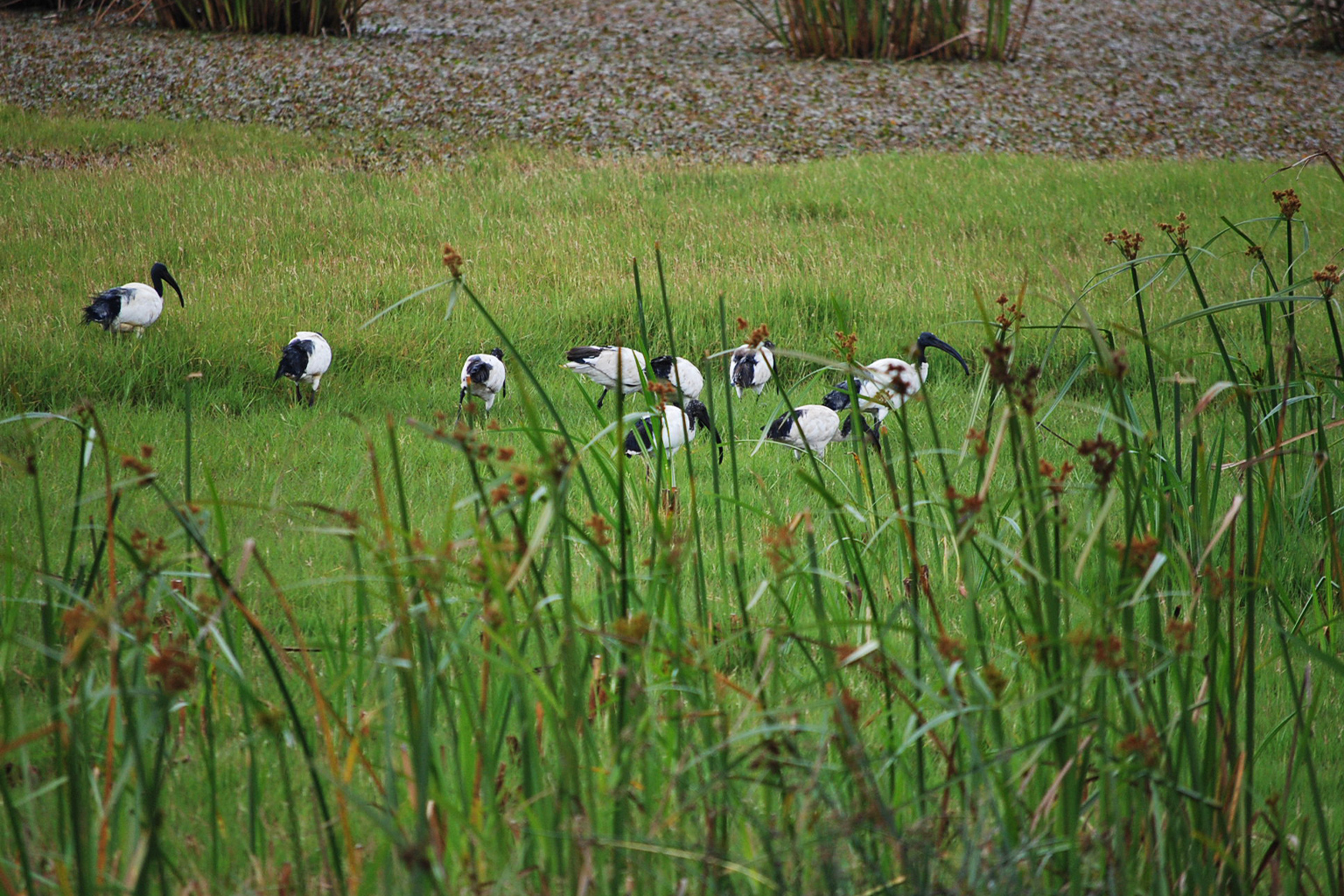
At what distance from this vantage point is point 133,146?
10312 millimetres

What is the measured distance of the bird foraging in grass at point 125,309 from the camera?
541 cm

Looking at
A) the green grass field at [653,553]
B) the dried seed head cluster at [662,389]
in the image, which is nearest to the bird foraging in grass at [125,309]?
the green grass field at [653,553]

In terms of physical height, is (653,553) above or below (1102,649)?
below

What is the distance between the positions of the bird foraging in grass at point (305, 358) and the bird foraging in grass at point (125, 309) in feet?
2.95

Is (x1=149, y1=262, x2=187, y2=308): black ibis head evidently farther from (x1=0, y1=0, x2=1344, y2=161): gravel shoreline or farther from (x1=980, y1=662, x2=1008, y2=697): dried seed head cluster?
(x1=980, y1=662, x2=1008, y2=697): dried seed head cluster

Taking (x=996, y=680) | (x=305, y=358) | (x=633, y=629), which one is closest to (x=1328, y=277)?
(x=996, y=680)

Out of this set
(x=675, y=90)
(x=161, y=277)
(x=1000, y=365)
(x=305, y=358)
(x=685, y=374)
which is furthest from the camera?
(x=675, y=90)

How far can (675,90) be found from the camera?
13.5 meters

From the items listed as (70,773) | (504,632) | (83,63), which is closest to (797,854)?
(504,632)

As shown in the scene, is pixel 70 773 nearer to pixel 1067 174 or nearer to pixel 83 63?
pixel 1067 174

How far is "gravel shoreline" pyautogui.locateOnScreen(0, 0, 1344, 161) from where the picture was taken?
11977 mm

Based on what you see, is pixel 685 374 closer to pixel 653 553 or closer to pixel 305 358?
pixel 305 358

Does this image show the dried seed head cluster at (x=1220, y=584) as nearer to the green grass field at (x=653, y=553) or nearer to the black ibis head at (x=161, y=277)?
the green grass field at (x=653, y=553)

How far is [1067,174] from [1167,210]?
→ 1.43m
